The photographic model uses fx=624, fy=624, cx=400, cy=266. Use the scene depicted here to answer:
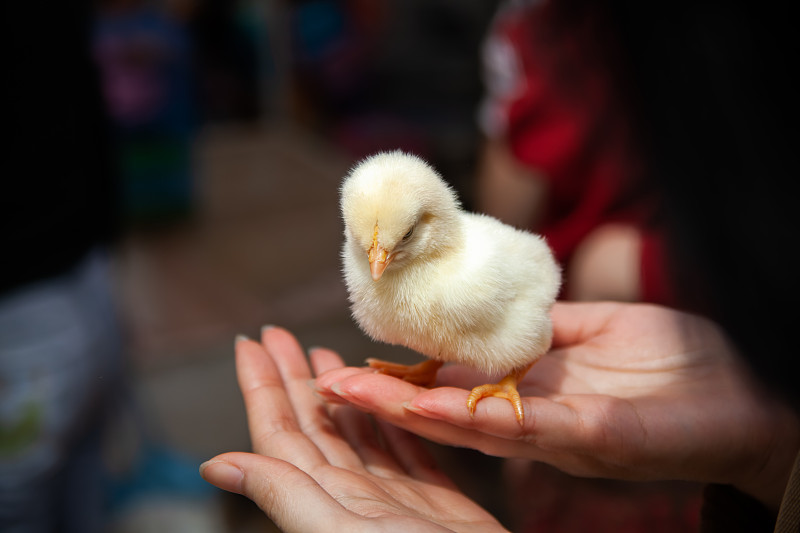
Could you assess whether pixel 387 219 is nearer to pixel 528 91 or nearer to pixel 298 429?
pixel 298 429

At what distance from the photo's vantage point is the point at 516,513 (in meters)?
1.17

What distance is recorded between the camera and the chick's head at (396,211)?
2.60ft

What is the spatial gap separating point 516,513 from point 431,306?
543 mm

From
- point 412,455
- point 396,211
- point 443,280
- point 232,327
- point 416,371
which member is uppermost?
point 396,211

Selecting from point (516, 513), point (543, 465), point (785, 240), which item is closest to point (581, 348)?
point (543, 465)

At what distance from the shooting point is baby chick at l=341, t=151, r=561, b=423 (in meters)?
0.81

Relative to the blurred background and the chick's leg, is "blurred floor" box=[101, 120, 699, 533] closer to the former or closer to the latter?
the blurred background

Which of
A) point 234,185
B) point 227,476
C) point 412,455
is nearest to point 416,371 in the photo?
point 412,455

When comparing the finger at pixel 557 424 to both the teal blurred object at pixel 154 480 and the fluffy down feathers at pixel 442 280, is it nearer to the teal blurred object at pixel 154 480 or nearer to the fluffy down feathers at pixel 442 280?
the fluffy down feathers at pixel 442 280

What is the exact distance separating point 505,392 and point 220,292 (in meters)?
2.14

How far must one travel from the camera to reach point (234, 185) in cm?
352

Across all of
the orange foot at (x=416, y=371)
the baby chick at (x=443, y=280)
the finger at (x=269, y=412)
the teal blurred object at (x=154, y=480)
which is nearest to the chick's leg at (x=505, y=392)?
the baby chick at (x=443, y=280)

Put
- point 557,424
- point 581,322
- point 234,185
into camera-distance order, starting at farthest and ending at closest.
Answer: point 234,185 < point 581,322 < point 557,424

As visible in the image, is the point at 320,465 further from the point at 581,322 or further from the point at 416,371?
the point at 581,322
